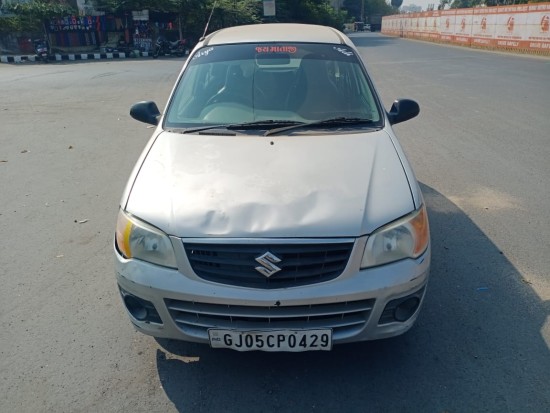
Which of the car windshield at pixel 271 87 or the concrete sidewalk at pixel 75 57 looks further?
the concrete sidewalk at pixel 75 57

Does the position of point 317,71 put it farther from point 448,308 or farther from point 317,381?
point 317,381

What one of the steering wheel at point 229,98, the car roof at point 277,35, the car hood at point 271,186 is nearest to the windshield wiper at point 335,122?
the car hood at point 271,186

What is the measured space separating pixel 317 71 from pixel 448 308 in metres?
2.18

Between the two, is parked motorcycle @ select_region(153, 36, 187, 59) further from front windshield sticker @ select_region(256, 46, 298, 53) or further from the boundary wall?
front windshield sticker @ select_region(256, 46, 298, 53)

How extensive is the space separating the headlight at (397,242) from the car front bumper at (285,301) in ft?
0.13

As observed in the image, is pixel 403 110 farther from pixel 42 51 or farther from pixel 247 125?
pixel 42 51

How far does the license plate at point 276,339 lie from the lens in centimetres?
249

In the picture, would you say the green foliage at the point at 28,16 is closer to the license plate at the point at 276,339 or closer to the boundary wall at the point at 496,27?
the boundary wall at the point at 496,27

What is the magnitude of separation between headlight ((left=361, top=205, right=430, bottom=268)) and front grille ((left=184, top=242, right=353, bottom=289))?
13 centimetres

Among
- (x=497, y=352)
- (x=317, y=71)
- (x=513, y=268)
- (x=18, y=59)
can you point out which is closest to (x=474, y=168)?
(x=513, y=268)

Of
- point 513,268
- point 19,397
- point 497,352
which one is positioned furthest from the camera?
point 513,268

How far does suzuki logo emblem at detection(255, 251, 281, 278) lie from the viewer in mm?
2438

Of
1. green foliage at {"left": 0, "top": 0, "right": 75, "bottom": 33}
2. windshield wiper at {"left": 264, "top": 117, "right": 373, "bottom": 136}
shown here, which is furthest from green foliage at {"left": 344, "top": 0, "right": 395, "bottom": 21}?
windshield wiper at {"left": 264, "top": 117, "right": 373, "bottom": 136}

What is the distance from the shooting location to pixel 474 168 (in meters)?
6.38
